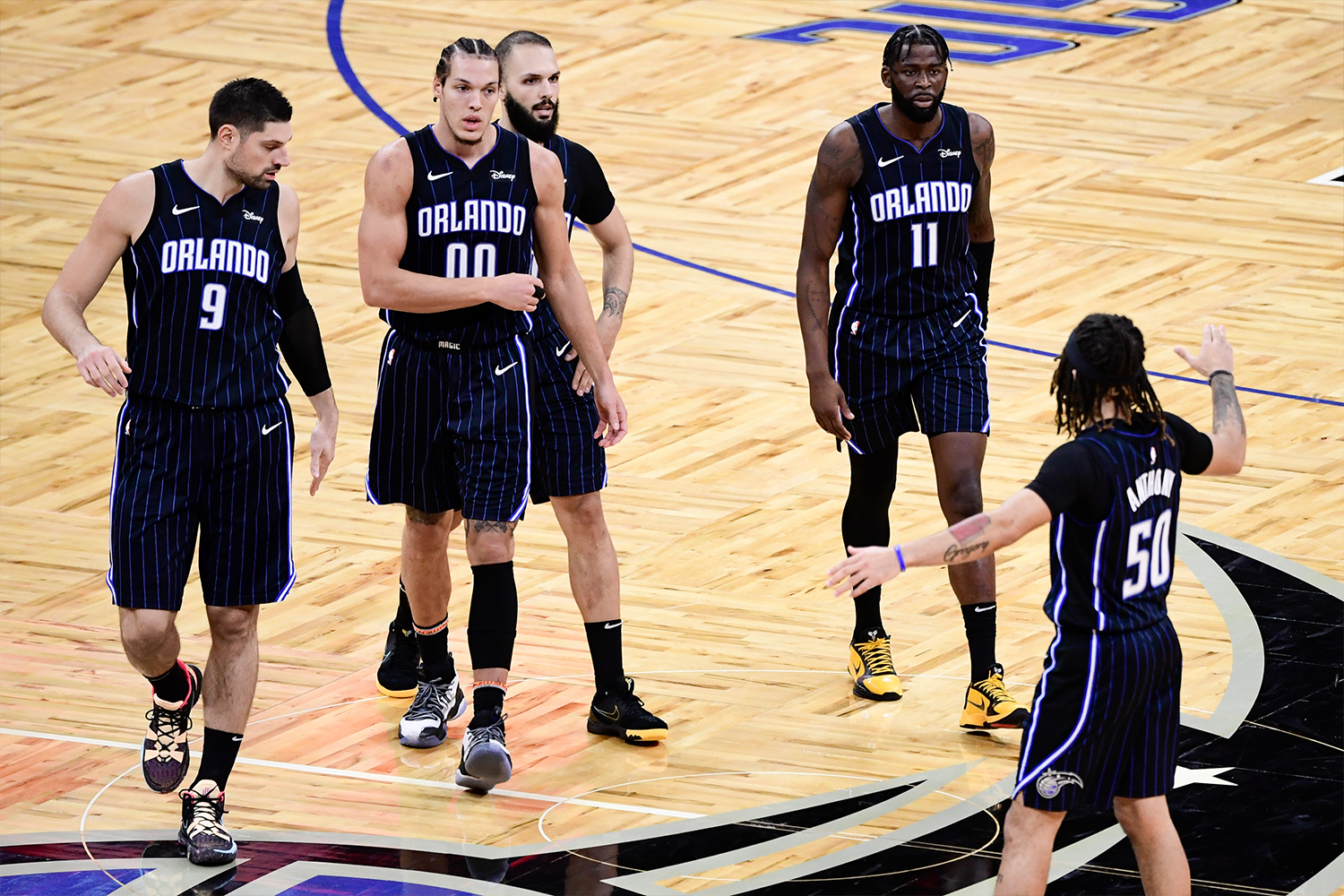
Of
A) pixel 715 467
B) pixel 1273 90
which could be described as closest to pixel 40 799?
pixel 715 467

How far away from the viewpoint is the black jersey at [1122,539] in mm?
4918

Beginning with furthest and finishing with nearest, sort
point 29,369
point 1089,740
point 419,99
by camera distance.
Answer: point 419,99 < point 29,369 < point 1089,740

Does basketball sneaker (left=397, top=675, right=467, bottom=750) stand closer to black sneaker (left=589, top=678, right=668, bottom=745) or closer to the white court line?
the white court line

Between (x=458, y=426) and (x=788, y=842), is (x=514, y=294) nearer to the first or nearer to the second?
(x=458, y=426)

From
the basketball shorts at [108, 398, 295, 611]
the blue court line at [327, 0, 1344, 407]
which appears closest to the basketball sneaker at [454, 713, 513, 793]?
the basketball shorts at [108, 398, 295, 611]

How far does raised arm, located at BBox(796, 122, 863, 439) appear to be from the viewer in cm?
690

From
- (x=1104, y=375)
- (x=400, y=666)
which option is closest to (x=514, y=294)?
(x=400, y=666)

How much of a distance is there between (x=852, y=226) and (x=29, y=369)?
5.01 meters

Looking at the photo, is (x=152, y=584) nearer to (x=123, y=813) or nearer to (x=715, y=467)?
(x=123, y=813)

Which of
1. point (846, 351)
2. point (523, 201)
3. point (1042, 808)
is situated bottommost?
point (1042, 808)

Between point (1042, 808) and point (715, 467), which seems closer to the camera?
point (1042, 808)

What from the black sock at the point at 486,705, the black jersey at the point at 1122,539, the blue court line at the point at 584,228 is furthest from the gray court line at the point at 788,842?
the blue court line at the point at 584,228

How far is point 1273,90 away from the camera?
1462cm

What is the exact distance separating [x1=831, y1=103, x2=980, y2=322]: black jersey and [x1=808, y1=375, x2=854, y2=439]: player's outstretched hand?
0.90 feet
